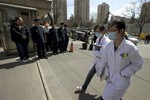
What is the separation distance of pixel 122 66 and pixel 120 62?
8cm

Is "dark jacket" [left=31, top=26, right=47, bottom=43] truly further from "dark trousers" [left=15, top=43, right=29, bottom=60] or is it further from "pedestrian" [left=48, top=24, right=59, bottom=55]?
"pedestrian" [left=48, top=24, right=59, bottom=55]

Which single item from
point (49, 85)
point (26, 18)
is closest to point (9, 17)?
point (26, 18)

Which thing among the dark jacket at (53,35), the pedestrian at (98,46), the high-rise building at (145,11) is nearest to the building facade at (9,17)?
the dark jacket at (53,35)

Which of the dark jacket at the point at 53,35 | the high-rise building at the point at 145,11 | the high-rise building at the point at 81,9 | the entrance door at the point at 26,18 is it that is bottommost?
the dark jacket at the point at 53,35

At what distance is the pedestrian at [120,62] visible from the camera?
1.91 meters

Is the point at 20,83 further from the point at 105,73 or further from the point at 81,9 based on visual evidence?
the point at 81,9

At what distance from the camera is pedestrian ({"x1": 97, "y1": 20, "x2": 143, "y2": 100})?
1.91 meters

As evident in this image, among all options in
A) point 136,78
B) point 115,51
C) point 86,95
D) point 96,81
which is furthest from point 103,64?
point 136,78

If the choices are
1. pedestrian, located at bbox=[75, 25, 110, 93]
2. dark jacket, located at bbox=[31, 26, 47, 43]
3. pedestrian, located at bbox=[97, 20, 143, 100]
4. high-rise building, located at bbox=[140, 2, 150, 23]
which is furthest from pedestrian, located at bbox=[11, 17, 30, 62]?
high-rise building, located at bbox=[140, 2, 150, 23]

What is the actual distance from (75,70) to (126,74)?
3461mm

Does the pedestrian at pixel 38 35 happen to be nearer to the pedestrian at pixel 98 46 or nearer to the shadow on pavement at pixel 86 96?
the pedestrian at pixel 98 46

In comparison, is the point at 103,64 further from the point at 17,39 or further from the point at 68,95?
the point at 17,39

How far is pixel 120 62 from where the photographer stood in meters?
1.93

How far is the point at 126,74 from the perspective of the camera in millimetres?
1882
